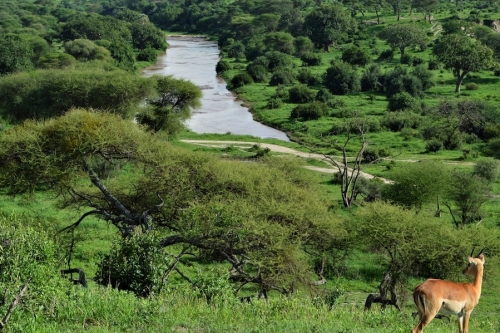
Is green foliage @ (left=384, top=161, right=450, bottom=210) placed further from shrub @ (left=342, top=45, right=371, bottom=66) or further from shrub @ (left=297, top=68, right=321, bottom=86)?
shrub @ (left=342, top=45, right=371, bottom=66)

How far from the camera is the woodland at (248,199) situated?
1297cm

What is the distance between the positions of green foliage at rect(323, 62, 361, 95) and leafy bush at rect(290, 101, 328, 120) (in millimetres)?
11187

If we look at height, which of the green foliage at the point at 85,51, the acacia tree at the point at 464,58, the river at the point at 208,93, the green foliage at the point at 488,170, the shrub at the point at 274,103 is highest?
the acacia tree at the point at 464,58

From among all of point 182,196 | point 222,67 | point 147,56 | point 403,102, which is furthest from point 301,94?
point 182,196

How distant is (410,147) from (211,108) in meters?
27.6

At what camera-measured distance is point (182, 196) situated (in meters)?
23.5

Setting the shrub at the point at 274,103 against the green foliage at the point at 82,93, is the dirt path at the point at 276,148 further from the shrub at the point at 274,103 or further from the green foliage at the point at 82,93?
the shrub at the point at 274,103

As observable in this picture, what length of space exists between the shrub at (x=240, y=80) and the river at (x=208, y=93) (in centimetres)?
149

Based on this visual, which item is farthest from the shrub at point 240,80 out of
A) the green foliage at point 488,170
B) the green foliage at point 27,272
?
the green foliage at point 27,272


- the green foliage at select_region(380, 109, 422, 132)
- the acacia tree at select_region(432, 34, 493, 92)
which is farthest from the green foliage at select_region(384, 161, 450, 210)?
the acacia tree at select_region(432, 34, 493, 92)

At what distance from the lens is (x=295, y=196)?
2355 cm

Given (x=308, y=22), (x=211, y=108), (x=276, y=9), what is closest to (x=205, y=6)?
(x=276, y=9)

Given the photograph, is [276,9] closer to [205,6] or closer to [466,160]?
[205,6]

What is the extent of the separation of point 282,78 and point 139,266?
67.0 m
